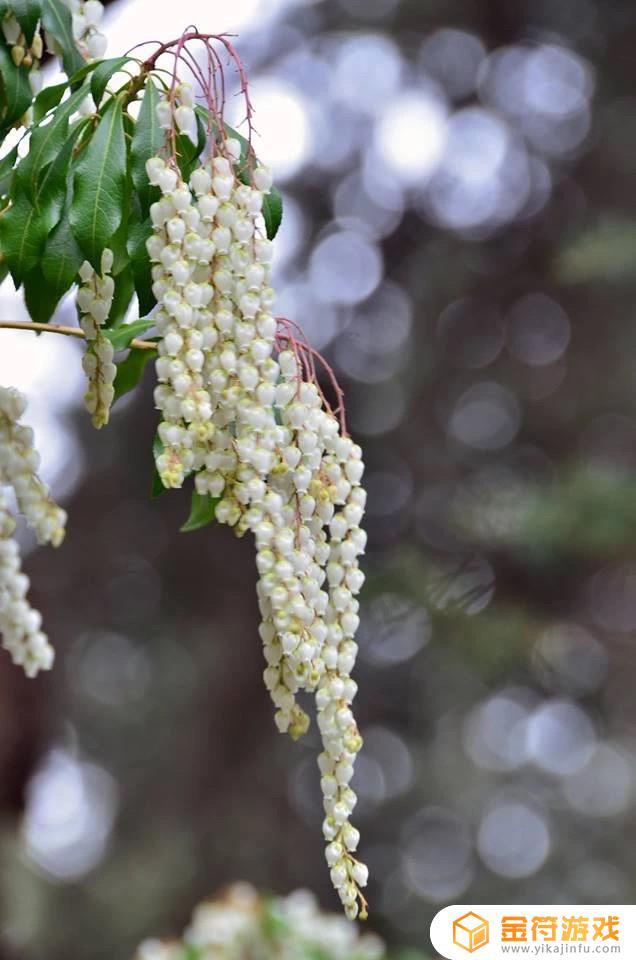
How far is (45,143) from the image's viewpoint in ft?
3.13

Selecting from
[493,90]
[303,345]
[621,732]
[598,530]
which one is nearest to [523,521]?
[598,530]

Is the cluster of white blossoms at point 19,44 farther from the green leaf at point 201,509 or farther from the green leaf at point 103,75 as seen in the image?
the green leaf at point 201,509

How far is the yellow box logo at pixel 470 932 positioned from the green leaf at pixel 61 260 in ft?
4.64

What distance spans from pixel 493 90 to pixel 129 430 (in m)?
1.90

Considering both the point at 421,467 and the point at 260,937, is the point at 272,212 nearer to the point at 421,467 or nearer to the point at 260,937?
the point at 260,937

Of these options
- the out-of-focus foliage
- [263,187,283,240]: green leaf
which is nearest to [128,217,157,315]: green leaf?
[263,187,283,240]: green leaf

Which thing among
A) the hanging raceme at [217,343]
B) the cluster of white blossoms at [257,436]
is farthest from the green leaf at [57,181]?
the cluster of white blossoms at [257,436]

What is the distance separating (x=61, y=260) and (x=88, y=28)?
478mm

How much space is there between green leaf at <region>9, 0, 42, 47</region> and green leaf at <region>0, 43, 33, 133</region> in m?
0.03

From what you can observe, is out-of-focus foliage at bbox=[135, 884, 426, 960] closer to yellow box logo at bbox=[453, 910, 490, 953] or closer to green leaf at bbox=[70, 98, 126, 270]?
yellow box logo at bbox=[453, 910, 490, 953]

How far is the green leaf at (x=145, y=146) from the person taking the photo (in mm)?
901

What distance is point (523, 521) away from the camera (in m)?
3.87

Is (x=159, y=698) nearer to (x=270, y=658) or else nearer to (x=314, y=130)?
(x=314, y=130)

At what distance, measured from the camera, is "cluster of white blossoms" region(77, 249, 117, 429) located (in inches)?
33.9
